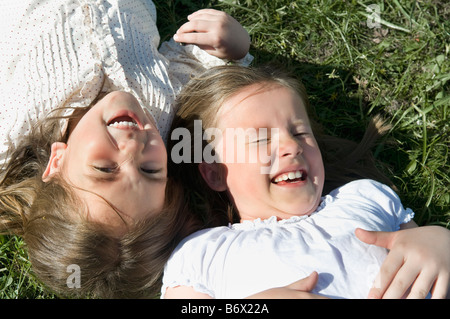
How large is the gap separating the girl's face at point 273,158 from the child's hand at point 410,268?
38cm

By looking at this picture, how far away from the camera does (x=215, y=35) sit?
3.01 meters

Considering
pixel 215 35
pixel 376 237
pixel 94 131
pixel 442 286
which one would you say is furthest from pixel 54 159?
pixel 442 286

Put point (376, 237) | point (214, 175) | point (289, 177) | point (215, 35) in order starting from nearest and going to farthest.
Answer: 1. point (376, 237)
2. point (289, 177)
3. point (214, 175)
4. point (215, 35)

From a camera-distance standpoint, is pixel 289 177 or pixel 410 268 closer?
pixel 410 268

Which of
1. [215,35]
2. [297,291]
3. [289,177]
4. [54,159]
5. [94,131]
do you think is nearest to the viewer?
[297,291]

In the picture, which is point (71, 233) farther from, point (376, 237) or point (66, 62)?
point (376, 237)

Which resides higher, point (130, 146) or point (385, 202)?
point (130, 146)

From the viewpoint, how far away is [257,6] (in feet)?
11.5

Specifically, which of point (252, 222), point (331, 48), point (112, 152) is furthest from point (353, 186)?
point (112, 152)

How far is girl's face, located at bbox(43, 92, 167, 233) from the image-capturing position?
7.93 feet

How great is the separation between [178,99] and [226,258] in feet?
3.30

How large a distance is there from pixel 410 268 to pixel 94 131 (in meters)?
1.62

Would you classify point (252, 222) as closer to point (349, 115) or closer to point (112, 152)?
point (112, 152)

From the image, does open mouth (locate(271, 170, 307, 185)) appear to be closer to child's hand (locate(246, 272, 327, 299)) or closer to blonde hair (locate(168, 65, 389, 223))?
blonde hair (locate(168, 65, 389, 223))
